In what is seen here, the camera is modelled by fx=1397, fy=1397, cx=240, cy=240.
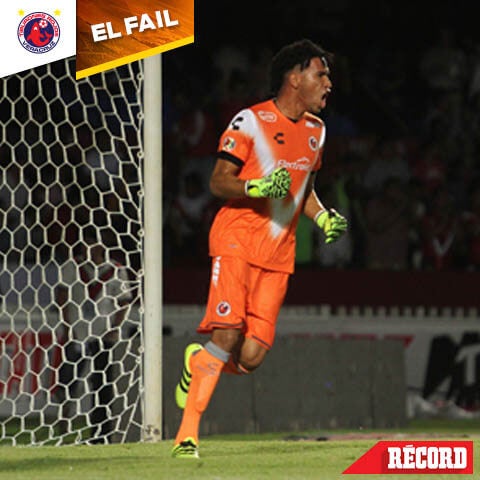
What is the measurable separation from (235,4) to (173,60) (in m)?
1.40

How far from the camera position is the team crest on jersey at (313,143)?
704 cm

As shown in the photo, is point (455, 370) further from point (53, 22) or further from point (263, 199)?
point (263, 199)

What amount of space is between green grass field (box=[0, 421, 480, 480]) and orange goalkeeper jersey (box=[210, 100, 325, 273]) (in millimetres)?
962

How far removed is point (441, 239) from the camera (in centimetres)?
1350

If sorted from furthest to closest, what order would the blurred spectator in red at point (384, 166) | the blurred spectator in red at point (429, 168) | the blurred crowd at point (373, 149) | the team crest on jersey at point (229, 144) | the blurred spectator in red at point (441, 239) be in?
the blurred spectator in red at point (429, 168) → the blurred spectator in red at point (384, 166) → the blurred spectator in red at point (441, 239) → the blurred crowd at point (373, 149) → the team crest on jersey at point (229, 144)

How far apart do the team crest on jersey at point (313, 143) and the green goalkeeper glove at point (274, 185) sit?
21.0 inches

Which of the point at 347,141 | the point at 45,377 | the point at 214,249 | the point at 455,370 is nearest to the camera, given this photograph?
the point at 214,249

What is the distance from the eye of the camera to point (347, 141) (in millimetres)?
14602

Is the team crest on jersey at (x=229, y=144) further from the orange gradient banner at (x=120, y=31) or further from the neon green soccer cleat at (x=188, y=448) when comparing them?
the orange gradient banner at (x=120, y=31)

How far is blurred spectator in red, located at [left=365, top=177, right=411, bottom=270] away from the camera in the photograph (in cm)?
1314

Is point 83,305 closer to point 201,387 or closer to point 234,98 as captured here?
point 201,387

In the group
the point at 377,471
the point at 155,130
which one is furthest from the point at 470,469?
the point at 155,130

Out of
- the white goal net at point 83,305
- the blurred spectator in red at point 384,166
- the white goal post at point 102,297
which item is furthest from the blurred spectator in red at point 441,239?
the white goal post at point 102,297

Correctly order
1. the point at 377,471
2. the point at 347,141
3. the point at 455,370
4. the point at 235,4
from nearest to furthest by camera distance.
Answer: the point at 377,471 < the point at 455,370 < the point at 347,141 < the point at 235,4
